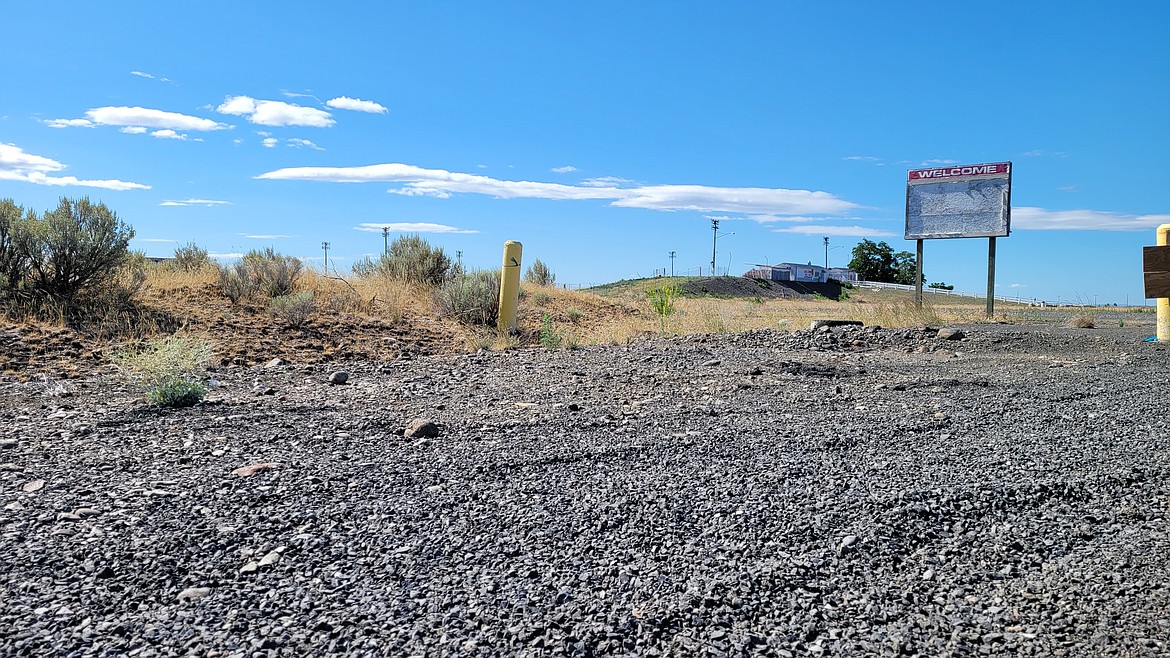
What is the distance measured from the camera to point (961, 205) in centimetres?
2152

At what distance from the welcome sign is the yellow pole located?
10.4 metres

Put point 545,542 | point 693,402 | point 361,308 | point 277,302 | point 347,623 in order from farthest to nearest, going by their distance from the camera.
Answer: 1. point 361,308
2. point 277,302
3. point 693,402
4. point 545,542
5. point 347,623

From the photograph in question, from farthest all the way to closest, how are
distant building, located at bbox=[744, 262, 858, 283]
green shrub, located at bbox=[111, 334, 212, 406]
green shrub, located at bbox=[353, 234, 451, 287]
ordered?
distant building, located at bbox=[744, 262, 858, 283] < green shrub, located at bbox=[353, 234, 451, 287] < green shrub, located at bbox=[111, 334, 212, 406]

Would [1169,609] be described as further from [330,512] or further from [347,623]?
[330,512]

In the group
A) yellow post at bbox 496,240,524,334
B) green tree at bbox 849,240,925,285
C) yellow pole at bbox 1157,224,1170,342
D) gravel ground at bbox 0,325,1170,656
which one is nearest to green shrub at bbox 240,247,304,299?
yellow post at bbox 496,240,524,334

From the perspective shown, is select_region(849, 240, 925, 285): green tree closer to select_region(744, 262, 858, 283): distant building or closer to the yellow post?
select_region(744, 262, 858, 283): distant building

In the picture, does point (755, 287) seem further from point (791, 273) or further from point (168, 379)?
point (168, 379)

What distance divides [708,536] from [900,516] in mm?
862

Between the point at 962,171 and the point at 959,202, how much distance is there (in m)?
0.79

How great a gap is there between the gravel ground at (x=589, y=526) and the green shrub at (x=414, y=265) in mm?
13146

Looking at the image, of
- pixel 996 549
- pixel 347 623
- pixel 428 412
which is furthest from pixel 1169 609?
pixel 428 412

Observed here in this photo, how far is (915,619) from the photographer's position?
2.58 meters

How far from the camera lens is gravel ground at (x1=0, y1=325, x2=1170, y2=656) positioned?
8.21ft

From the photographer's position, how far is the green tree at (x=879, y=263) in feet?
252
